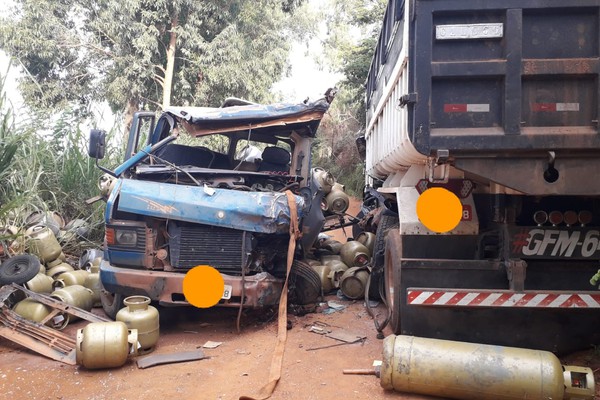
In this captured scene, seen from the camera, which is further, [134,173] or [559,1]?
[134,173]

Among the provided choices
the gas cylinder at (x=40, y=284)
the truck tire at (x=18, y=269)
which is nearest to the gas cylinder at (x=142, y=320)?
the truck tire at (x=18, y=269)

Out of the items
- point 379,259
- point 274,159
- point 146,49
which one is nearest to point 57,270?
point 274,159

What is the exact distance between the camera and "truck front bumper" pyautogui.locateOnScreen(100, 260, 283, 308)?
433 cm

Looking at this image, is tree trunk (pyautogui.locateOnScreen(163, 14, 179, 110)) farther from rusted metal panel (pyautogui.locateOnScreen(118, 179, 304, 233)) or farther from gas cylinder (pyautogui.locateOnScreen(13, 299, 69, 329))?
rusted metal panel (pyautogui.locateOnScreen(118, 179, 304, 233))

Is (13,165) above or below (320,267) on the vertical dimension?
above

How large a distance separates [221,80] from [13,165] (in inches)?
399

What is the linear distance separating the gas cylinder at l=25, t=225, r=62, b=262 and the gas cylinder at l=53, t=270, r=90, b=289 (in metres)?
0.39

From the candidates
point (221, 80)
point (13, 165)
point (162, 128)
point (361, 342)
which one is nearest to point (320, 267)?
point (361, 342)

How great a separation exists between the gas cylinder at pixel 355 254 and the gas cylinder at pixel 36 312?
3.41m

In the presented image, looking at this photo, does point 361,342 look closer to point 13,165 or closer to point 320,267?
point 320,267

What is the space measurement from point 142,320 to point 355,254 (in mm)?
3197

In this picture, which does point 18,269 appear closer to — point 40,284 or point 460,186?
point 40,284

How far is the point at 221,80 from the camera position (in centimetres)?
1584

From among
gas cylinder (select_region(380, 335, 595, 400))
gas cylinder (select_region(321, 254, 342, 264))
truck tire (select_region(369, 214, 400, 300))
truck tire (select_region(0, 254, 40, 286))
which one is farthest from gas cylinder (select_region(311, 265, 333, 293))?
truck tire (select_region(0, 254, 40, 286))
